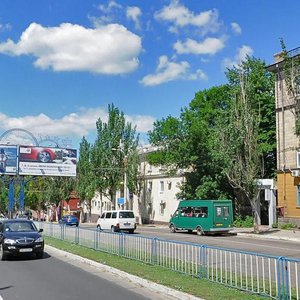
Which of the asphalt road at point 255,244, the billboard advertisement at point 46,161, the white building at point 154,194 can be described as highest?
the billboard advertisement at point 46,161

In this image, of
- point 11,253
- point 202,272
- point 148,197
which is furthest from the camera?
point 148,197

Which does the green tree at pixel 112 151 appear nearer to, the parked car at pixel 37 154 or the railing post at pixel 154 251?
the parked car at pixel 37 154

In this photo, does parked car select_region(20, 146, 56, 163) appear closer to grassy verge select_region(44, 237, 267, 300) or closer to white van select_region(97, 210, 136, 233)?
white van select_region(97, 210, 136, 233)

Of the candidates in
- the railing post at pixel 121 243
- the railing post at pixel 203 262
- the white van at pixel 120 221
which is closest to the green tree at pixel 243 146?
the white van at pixel 120 221

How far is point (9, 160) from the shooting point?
51625 millimetres

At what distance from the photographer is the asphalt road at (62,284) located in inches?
377

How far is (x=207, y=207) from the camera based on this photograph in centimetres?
3231

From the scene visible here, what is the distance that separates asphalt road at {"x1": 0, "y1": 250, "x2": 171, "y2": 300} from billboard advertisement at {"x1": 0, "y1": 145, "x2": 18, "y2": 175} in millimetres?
37558

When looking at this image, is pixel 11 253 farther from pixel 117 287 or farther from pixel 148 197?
pixel 148 197

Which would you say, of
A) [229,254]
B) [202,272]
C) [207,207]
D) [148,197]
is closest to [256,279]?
[229,254]

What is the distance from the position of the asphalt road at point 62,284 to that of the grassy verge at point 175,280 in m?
0.50

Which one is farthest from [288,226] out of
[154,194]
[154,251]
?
[154,194]

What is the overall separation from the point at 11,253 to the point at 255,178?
20.5m

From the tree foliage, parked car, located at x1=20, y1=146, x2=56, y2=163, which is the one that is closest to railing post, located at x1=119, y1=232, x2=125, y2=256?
the tree foliage
